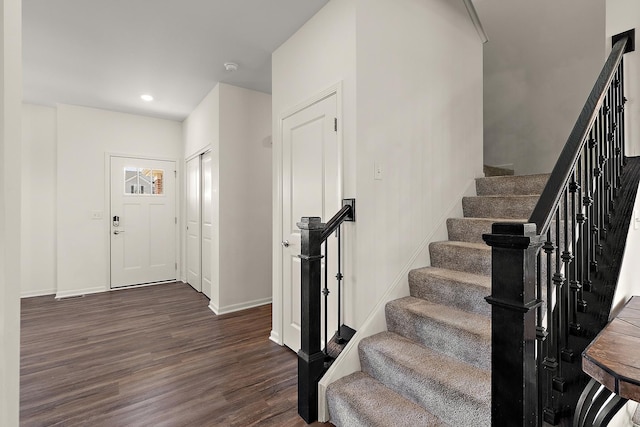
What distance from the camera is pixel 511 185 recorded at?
2615mm

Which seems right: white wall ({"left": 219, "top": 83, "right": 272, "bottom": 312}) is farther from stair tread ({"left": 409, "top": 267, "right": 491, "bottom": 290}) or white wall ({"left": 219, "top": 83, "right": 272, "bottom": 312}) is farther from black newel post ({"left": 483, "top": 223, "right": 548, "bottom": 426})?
black newel post ({"left": 483, "top": 223, "right": 548, "bottom": 426})

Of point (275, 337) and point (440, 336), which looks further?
point (275, 337)

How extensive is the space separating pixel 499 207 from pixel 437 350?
4.16 feet

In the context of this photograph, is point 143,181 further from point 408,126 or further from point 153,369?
point 408,126

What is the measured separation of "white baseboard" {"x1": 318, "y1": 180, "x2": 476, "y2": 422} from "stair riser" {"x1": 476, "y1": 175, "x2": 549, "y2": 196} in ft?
0.80

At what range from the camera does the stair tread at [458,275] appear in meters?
1.94

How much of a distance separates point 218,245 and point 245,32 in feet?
7.37

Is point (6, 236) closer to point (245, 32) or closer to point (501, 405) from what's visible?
point (501, 405)

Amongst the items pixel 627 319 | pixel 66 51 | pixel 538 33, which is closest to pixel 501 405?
pixel 627 319

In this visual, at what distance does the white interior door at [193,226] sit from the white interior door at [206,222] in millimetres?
139

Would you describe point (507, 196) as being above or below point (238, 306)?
above

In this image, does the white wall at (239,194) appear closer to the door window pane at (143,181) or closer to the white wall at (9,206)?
the door window pane at (143,181)

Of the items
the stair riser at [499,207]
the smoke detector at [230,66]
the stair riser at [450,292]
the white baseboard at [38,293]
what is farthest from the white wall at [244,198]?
the white baseboard at [38,293]

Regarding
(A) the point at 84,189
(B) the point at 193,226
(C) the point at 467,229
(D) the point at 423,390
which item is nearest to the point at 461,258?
(C) the point at 467,229
